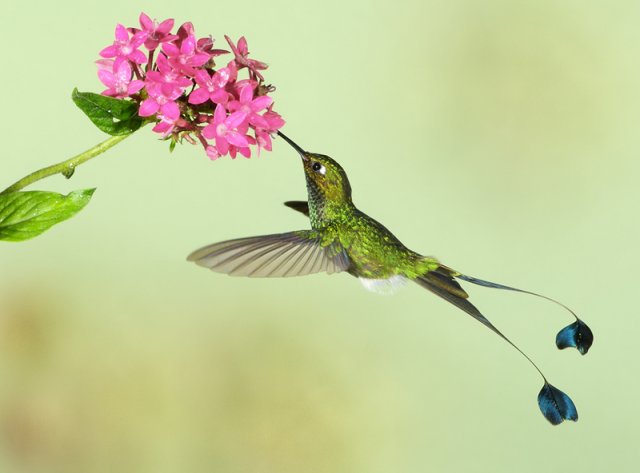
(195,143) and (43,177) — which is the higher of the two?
(195,143)

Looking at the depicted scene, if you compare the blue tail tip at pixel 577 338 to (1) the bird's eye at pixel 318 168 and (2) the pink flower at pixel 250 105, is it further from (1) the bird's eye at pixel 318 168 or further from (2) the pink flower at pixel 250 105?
(2) the pink flower at pixel 250 105

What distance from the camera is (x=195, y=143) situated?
860 millimetres

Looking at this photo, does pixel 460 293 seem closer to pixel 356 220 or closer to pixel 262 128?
pixel 356 220

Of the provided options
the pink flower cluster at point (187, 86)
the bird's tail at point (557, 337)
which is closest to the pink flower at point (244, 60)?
the pink flower cluster at point (187, 86)

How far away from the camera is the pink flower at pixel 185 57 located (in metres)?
0.79

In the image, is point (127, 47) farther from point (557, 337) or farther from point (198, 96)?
point (557, 337)

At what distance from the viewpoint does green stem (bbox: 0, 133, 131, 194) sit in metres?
0.79

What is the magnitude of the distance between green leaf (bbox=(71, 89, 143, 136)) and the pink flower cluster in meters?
0.02

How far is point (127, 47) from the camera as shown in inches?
32.4

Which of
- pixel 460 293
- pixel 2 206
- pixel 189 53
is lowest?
pixel 2 206

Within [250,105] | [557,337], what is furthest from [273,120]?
[557,337]

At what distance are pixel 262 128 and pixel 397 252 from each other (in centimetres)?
30

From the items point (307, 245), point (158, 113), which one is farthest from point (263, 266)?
point (158, 113)

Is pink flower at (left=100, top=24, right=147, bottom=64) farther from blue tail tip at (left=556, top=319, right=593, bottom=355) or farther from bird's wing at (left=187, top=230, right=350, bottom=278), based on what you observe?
blue tail tip at (left=556, top=319, right=593, bottom=355)
